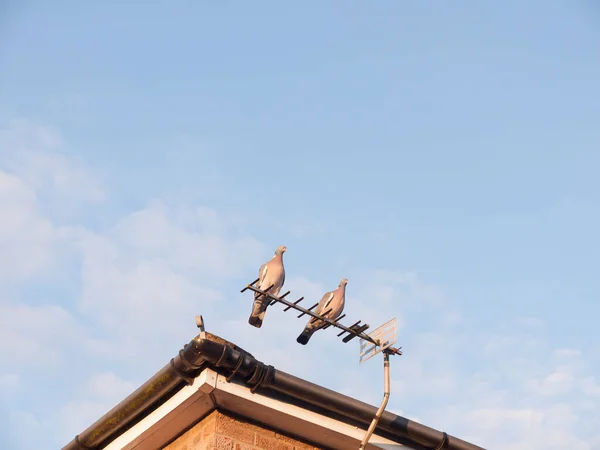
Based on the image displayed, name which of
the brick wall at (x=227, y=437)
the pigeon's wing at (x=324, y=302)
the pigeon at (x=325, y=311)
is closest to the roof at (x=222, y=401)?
the brick wall at (x=227, y=437)

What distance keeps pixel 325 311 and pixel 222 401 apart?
1.54 metres

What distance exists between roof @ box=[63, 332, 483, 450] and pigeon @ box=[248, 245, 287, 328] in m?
0.82

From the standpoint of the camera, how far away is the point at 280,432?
322 inches

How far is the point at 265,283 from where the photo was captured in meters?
8.55

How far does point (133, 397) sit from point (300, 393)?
152cm

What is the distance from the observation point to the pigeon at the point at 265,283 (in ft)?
27.7

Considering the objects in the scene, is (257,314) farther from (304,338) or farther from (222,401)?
(222,401)

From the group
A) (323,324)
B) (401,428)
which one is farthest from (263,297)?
(401,428)

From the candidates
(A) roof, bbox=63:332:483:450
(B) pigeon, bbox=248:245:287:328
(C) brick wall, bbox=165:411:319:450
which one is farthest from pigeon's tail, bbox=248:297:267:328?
(C) brick wall, bbox=165:411:319:450

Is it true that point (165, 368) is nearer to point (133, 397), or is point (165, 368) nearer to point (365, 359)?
point (133, 397)

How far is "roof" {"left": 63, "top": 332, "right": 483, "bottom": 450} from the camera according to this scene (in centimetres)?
747

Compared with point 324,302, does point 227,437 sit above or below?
below

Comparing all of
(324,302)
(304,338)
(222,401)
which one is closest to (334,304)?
(324,302)

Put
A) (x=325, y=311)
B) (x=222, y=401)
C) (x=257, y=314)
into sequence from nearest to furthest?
(x=222, y=401)
(x=257, y=314)
(x=325, y=311)
